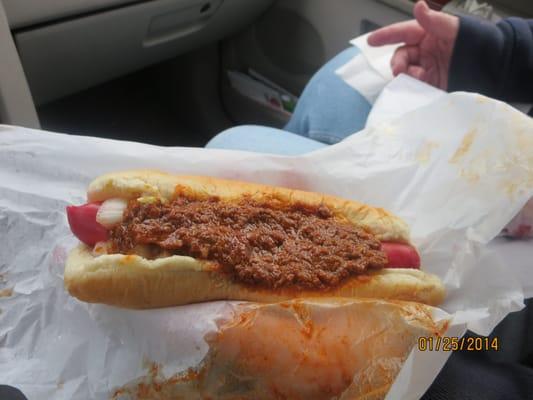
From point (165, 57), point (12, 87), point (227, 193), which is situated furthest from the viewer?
point (165, 57)

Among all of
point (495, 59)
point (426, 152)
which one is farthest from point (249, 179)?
point (495, 59)

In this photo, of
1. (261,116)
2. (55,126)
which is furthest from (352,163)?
(55,126)

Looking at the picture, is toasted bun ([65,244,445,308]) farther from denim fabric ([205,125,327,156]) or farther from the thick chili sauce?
denim fabric ([205,125,327,156])

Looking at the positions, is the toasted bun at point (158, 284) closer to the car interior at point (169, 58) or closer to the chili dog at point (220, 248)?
the chili dog at point (220, 248)

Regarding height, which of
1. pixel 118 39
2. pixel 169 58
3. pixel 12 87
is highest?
pixel 12 87

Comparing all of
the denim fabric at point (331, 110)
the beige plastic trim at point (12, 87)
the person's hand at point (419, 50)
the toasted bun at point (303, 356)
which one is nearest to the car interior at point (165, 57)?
the beige plastic trim at point (12, 87)

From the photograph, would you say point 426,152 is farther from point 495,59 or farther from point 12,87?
point 12,87

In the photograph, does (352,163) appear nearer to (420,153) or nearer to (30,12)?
(420,153)
